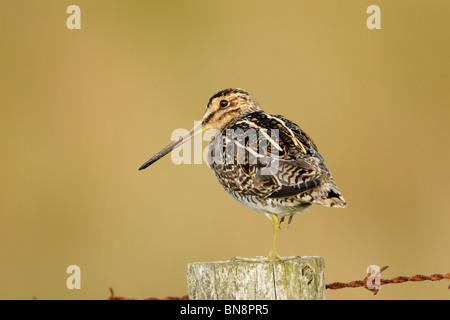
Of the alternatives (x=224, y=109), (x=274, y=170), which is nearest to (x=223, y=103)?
(x=224, y=109)

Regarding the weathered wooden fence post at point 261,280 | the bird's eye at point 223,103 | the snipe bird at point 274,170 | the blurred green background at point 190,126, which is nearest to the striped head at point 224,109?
the bird's eye at point 223,103

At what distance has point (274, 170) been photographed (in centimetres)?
474

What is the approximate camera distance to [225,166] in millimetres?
5145

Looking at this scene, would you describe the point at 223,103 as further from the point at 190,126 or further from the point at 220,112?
the point at 190,126

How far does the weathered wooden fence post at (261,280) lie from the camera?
156 inches

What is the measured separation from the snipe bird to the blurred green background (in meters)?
4.08

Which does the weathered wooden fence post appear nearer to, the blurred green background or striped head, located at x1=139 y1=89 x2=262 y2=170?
striped head, located at x1=139 y1=89 x2=262 y2=170

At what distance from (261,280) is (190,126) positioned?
683 cm

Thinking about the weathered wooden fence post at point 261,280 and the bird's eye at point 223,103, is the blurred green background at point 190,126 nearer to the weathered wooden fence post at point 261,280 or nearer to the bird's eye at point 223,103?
the bird's eye at point 223,103

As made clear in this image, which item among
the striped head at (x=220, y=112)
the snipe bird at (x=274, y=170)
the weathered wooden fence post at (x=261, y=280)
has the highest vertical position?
the striped head at (x=220, y=112)

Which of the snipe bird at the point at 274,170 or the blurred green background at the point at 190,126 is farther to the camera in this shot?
the blurred green background at the point at 190,126

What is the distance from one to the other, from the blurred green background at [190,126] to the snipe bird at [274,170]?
4081mm

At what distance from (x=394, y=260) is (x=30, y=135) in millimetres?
6117

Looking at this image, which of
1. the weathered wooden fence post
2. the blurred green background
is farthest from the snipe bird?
the blurred green background
